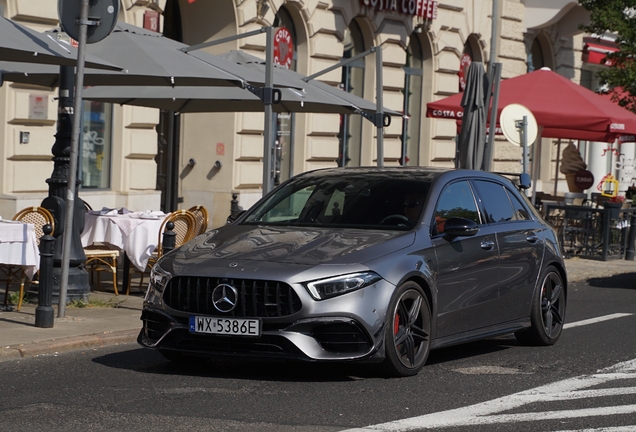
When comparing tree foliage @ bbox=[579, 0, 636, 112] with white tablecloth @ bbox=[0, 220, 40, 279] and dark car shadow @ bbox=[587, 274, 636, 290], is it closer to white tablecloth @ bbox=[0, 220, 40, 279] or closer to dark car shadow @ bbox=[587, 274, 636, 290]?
dark car shadow @ bbox=[587, 274, 636, 290]

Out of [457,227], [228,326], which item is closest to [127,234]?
[457,227]

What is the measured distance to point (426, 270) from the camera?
8.14 m

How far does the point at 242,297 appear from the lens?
760cm

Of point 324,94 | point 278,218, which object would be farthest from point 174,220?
point 278,218

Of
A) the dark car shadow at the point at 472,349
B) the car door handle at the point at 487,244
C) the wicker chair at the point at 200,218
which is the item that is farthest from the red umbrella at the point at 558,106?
the car door handle at the point at 487,244

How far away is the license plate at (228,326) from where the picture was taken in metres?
7.58

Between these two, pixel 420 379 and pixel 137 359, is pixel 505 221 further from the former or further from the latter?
pixel 137 359

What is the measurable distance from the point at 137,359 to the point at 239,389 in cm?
148

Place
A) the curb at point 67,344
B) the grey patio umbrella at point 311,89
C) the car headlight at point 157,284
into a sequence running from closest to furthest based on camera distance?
the car headlight at point 157,284
the curb at point 67,344
the grey patio umbrella at point 311,89

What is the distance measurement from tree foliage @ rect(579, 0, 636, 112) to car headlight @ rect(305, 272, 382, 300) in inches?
774

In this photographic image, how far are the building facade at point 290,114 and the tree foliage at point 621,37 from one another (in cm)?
266

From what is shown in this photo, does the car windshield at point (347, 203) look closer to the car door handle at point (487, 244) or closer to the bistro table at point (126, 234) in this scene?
the car door handle at point (487, 244)

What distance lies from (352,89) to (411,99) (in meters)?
2.50

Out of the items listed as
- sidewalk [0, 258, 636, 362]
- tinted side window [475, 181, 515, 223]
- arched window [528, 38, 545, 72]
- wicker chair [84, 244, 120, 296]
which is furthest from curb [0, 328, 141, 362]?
arched window [528, 38, 545, 72]
